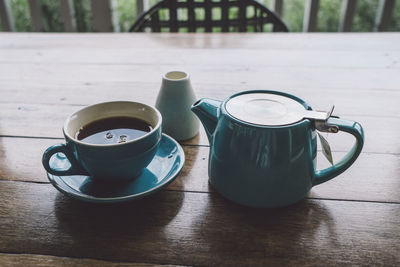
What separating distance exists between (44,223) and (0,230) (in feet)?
0.16

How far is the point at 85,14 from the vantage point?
2.40 metres

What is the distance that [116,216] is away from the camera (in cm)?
44

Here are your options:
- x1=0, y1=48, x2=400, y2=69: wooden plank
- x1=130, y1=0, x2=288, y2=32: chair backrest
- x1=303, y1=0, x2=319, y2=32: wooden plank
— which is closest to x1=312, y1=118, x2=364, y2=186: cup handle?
x1=0, y1=48, x2=400, y2=69: wooden plank

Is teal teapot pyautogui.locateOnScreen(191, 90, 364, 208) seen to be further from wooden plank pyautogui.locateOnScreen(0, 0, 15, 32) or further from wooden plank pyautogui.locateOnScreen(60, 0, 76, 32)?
wooden plank pyautogui.locateOnScreen(0, 0, 15, 32)

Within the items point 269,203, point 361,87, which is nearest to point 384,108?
point 361,87

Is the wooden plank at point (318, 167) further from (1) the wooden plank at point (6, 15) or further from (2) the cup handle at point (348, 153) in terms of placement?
(1) the wooden plank at point (6, 15)

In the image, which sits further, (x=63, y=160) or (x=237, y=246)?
(x=63, y=160)

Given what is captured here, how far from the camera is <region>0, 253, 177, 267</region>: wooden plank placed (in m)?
0.38

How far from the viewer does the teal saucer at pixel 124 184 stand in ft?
1.41

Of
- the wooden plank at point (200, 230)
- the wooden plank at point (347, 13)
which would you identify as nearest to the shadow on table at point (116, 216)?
the wooden plank at point (200, 230)

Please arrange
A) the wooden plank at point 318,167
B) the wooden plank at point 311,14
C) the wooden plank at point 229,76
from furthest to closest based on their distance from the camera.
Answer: the wooden plank at point 311,14 → the wooden plank at point 229,76 → the wooden plank at point 318,167

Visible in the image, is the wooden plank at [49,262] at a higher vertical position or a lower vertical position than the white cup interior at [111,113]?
lower

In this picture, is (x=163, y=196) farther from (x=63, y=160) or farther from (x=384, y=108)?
(x=384, y=108)

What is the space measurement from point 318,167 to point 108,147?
1.03 feet
